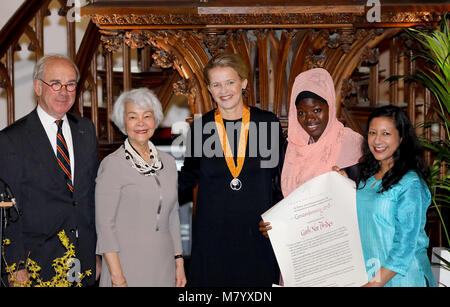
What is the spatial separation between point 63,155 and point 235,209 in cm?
85

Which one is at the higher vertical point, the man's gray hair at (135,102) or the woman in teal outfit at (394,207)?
the man's gray hair at (135,102)

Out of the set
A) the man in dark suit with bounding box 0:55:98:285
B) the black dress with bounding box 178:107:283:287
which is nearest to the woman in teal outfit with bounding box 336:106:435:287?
the black dress with bounding box 178:107:283:287

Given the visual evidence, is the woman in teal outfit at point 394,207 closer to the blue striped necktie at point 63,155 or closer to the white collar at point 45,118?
the blue striped necktie at point 63,155

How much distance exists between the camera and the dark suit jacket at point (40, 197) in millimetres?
2248

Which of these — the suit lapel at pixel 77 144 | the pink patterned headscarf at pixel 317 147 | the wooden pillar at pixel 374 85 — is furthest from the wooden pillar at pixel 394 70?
the suit lapel at pixel 77 144

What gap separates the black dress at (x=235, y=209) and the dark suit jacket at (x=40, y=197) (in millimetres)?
553

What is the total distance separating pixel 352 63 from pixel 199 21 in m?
1.01

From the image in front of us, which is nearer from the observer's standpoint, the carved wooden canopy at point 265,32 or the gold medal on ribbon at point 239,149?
the gold medal on ribbon at point 239,149

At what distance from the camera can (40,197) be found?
2.30 metres

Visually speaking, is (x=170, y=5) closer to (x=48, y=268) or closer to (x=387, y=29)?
(x=387, y=29)

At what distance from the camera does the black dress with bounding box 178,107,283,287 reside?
2432 mm
